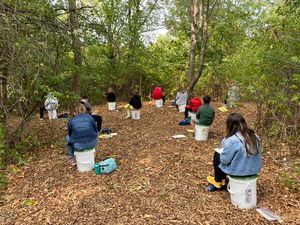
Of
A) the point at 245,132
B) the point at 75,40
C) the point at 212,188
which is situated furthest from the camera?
the point at 75,40

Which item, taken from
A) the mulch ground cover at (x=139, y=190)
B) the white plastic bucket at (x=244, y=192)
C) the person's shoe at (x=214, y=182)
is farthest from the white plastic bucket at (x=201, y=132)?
the white plastic bucket at (x=244, y=192)

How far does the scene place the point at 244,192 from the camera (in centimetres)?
422

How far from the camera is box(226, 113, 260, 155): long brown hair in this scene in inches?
166

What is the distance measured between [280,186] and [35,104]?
227 inches

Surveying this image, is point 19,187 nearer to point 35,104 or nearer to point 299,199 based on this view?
point 35,104

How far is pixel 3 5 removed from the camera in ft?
17.6

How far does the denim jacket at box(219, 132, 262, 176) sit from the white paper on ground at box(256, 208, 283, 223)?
1.74ft

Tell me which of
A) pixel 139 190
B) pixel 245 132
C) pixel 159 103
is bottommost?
pixel 139 190

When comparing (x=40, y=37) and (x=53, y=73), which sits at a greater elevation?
(x=40, y=37)

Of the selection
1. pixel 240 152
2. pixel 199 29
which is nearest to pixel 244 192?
pixel 240 152

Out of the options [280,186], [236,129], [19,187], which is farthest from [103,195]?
[280,186]

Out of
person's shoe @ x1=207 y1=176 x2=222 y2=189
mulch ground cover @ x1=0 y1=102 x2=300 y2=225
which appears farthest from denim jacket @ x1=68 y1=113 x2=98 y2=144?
person's shoe @ x1=207 y1=176 x2=222 y2=189

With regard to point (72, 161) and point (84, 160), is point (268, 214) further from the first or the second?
point (72, 161)

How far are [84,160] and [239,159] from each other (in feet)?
9.87
